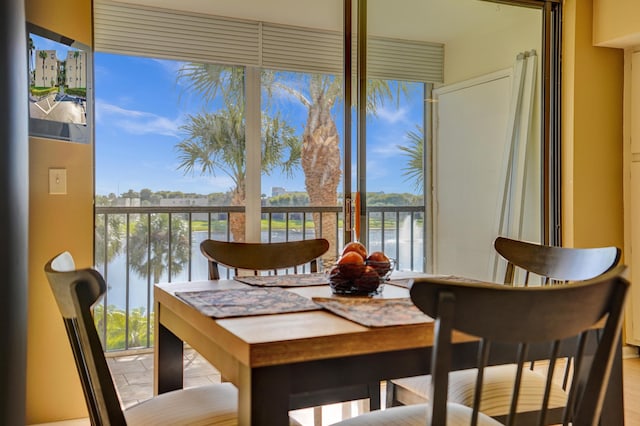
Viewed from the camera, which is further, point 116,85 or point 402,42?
point 116,85

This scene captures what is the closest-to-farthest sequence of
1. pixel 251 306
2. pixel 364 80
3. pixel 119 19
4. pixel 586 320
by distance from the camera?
pixel 586 320 < pixel 251 306 < pixel 364 80 < pixel 119 19

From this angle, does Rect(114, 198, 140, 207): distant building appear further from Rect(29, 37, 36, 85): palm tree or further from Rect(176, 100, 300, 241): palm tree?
Rect(29, 37, 36, 85): palm tree

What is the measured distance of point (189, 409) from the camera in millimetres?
1496

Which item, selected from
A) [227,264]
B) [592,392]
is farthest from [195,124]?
[592,392]

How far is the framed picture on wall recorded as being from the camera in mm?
2492

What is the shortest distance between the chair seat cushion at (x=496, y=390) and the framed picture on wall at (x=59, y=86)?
1.85 m

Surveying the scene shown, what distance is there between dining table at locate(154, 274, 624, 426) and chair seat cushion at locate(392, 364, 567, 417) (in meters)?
0.25

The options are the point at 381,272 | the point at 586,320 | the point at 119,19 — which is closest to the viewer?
the point at 586,320

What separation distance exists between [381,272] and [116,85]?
2941 mm

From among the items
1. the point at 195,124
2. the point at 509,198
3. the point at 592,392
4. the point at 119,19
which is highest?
the point at 119,19

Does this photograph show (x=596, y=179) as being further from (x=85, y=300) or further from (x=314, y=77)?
(x=85, y=300)

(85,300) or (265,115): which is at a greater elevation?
(265,115)

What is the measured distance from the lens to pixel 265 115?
13.4 feet

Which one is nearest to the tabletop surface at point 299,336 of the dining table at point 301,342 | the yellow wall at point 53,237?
the dining table at point 301,342
